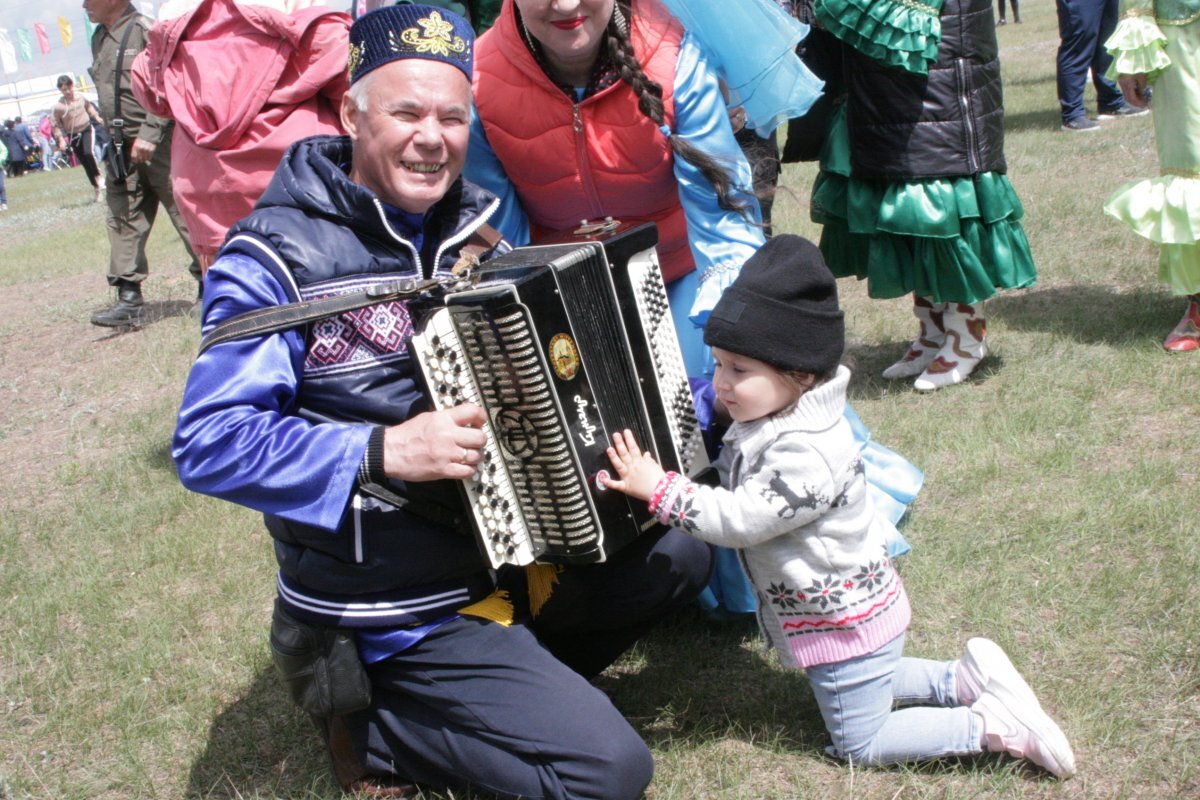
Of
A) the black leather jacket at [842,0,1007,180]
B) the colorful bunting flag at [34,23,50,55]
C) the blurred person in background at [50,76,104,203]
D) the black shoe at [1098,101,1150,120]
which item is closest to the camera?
the black leather jacket at [842,0,1007,180]

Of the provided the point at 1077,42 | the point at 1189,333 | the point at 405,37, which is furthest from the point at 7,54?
the point at 405,37

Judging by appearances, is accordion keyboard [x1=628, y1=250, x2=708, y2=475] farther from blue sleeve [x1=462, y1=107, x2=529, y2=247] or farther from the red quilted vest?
blue sleeve [x1=462, y1=107, x2=529, y2=247]

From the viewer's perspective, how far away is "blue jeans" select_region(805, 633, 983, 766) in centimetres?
242

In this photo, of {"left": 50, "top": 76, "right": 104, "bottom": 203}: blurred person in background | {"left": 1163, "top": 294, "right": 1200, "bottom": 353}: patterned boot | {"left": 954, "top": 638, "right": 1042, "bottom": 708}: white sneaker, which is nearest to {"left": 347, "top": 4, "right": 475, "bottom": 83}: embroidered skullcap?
{"left": 954, "top": 638, "right": 1042, "bottom": 708}: white sneaker

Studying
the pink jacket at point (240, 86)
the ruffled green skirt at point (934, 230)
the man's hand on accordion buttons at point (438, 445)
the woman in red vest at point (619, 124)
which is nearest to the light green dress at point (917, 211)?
the ruffled green skirt at point (934, 230)

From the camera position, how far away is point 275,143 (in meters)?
4.16

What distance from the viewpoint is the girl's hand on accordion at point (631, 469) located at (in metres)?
2.38

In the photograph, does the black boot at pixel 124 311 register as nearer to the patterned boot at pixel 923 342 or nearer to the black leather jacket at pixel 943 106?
the patterned boot at pixel 923 342

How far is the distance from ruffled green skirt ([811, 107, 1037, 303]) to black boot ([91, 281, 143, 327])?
5739 mm

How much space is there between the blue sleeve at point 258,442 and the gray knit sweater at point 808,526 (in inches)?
27.9

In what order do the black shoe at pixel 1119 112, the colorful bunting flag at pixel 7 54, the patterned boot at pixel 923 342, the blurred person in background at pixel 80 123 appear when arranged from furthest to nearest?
the colorful bunting flag at pixel 7 54, the blurred person in background at pixel 80 123, the black shoe at pixel 1119 112, the patterned boot at pixel 923 342

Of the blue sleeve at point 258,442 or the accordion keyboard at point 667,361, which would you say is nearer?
the blue sleeve at point 258,442

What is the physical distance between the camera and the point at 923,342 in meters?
4.87

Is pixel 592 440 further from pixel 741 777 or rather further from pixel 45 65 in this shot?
pixel 45 65
